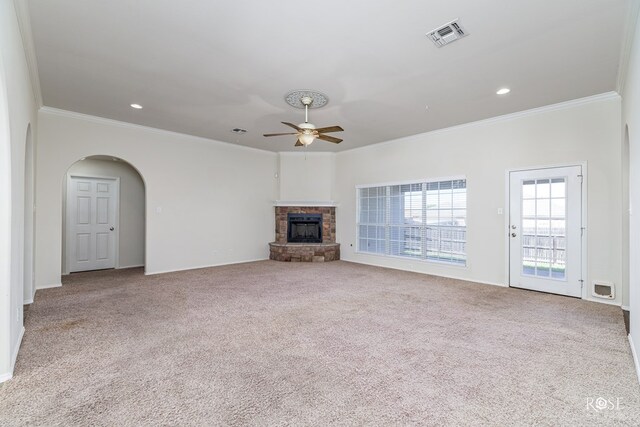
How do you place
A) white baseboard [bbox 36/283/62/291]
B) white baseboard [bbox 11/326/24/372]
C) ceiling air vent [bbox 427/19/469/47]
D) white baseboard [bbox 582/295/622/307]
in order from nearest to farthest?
white baseboard [bbox 11/326/24/372], ceiling air vent [bbox 427/19/469/47], white baseboard [bbox 582/295/622/307], white baseboard [bbox 36/283/62/291]

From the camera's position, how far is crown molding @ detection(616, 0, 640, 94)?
2477mm

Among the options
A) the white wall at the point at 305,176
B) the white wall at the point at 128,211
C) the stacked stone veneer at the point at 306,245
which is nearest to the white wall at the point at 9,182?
the white wall at the point at 128,211

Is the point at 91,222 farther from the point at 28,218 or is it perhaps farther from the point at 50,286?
the point at 28,218

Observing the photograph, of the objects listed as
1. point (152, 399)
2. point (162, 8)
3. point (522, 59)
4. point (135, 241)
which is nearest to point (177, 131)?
point (135, 241)

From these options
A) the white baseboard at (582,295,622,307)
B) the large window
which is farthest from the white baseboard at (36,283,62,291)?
the white baseboard at (582,295,622,307)

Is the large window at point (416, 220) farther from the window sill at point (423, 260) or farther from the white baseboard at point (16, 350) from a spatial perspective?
the white baseboard at point (16, 350)

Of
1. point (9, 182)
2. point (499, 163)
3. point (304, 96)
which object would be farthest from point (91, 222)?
point (499, 163)

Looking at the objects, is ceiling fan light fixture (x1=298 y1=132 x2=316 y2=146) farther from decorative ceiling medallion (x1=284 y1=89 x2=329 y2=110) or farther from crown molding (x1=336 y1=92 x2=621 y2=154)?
crown molding (x1=336 y1=92 x2=621 y2=154)

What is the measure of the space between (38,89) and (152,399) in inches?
174

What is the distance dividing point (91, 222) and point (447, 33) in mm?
7202

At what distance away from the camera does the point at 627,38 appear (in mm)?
2850

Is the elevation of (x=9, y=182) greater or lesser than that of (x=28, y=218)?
greater

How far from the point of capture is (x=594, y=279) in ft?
14.2

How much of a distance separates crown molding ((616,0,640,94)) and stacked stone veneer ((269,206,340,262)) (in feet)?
18.6
